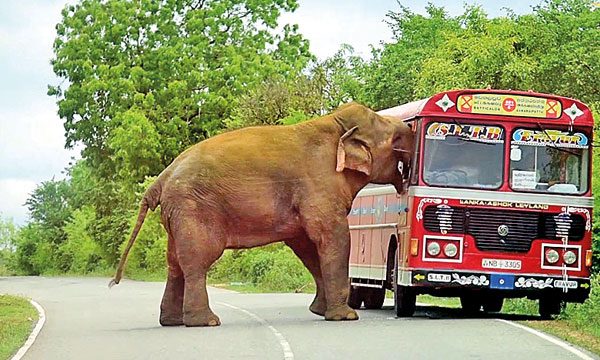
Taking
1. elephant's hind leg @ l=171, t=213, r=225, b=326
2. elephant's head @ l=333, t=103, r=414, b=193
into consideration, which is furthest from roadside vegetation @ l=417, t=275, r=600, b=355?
elephant's hind leg @ l=171, t=213, r=225, b=326

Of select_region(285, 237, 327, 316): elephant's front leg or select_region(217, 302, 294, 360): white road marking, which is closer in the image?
select_region(217, 302, 294, 360): white road marking

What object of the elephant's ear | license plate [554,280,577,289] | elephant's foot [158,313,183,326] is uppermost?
the elephant's ear

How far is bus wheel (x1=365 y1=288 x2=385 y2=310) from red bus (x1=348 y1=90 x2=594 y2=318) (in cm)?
447

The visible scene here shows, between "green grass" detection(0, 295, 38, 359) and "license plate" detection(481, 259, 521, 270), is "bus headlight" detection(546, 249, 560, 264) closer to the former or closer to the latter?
"license plate" detection(481, 259, 521, 270)

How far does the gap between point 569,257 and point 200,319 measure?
567cm

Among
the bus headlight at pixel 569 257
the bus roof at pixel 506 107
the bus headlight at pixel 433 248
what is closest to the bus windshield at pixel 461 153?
the bus roof at pixel 506 107

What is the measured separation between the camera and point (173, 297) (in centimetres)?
2133

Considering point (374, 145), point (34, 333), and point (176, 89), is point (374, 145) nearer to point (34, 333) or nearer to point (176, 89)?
point (34, 333)

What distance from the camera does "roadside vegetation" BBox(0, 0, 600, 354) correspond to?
3631cm

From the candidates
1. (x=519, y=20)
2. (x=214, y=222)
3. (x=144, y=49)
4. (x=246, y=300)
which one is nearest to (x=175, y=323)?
(x=214, y=222)

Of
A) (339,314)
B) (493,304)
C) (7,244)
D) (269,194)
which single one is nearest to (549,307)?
(493,304)

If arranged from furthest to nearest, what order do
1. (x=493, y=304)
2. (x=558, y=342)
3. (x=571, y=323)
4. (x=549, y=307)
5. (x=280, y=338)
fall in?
(x=493, y=304) < (x=549, y=307) < (x=571, y=323) < (x=280, y=338) < (x=558, y=342)

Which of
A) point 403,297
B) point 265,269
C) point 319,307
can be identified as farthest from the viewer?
point 265,269

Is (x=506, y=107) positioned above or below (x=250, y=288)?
above
